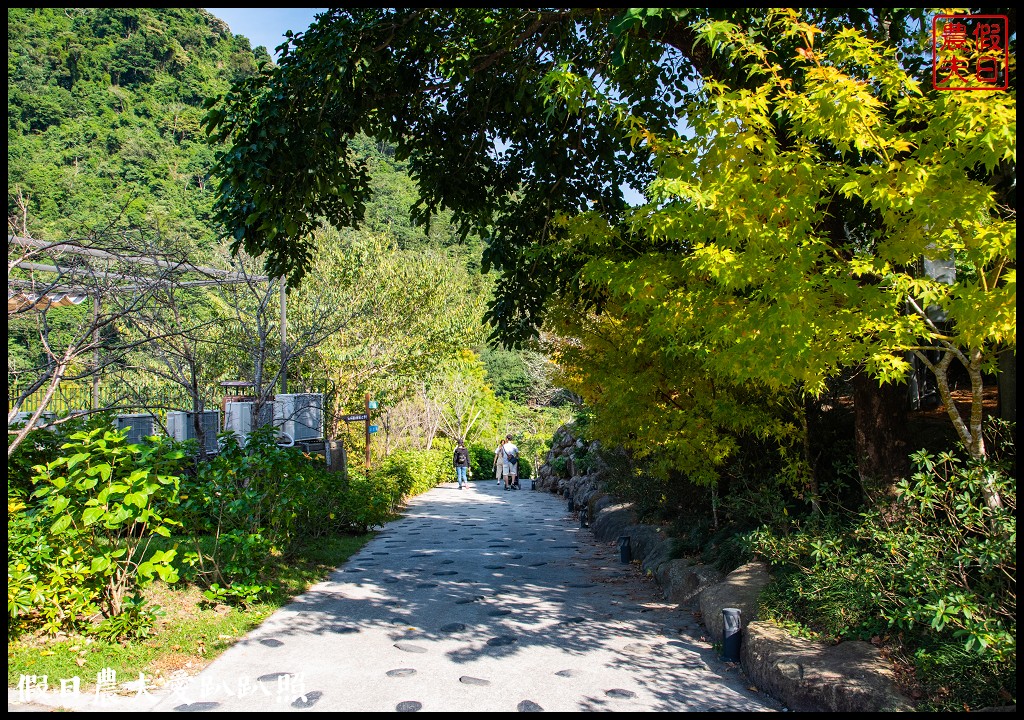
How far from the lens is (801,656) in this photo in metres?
4.45

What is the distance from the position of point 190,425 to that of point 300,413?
2.06 m

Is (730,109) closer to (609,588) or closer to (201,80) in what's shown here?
(609,588)

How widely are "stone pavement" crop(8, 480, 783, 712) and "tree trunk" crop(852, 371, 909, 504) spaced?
1922mm

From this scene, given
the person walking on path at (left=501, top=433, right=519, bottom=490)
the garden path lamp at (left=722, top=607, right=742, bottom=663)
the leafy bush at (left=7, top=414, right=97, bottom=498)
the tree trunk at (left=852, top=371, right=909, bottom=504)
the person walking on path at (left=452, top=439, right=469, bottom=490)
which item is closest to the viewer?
the garden path lamp at (left=722, top=607, right=742, bottom=663)

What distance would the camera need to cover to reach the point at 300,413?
12.5m

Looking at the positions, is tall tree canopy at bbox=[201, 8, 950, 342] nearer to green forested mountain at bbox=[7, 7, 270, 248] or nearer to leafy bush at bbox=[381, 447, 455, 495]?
leafy bush at bbox=[381, 447, 455, 495]

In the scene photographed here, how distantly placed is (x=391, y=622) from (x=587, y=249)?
11.7 feet

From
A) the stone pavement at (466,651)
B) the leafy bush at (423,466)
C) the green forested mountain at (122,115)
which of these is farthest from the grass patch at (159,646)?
the green forested mountain at (122,115)

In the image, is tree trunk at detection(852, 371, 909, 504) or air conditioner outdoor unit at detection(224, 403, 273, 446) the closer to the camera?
tree trunk at detection(852, 371, 909, 504)

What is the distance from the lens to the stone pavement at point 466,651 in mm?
4316

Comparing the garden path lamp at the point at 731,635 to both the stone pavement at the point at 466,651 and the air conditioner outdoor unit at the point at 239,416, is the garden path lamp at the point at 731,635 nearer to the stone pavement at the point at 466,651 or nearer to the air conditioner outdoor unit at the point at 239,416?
the stone pavement at the point at 466,651

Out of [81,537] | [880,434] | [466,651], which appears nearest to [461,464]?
[466,651]

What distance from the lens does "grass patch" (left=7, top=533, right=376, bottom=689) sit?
4.42m

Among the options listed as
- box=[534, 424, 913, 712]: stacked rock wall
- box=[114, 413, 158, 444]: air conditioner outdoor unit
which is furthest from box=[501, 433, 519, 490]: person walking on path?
box=[534, 424, 913, 712]: stacked rock wall
